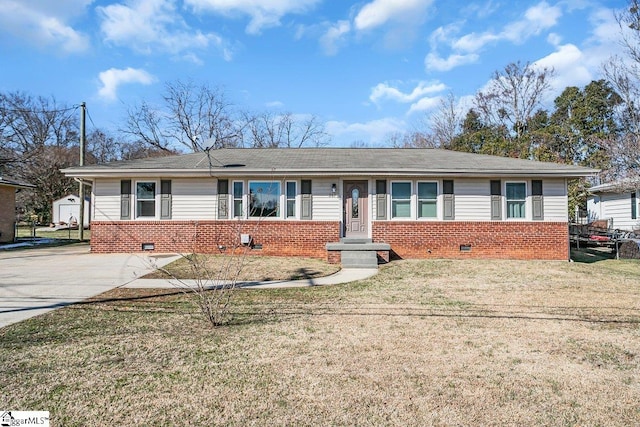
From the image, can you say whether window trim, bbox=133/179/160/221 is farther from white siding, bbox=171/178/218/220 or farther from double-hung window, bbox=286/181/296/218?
double-hung window, bbox=286/181/296/218

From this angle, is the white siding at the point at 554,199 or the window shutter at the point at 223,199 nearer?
the white siding at the point at 554,199

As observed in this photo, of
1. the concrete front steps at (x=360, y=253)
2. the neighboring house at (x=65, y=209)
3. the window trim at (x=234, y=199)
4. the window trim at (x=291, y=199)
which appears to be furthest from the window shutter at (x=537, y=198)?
the neighboring house at (x=65, y=209)

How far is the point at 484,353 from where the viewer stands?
3.81 meters

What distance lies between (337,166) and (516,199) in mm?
5837

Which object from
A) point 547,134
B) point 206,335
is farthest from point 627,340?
point 547,134

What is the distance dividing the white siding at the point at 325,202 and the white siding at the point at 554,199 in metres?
6.54

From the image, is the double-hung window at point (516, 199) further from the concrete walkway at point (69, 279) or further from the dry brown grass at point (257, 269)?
the dry brown grass at point (257, 269)

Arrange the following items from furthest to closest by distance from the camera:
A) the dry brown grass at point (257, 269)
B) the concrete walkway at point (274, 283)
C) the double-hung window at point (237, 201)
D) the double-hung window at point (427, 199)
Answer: the double-hung window at point (237, 201), the double-hung window at point (427, 199), the dry brown grass at point (257, 269), the concrete walkway at point (274, 283)

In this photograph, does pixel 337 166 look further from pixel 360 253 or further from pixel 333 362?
pixel 333 362

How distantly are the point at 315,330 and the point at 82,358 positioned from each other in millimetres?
2507

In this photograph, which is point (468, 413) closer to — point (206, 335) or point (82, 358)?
point (206, 335)

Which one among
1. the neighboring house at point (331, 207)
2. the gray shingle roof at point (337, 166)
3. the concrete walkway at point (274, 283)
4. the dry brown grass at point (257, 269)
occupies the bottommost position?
the concrete walkway at point (274, 283)

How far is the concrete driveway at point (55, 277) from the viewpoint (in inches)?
219

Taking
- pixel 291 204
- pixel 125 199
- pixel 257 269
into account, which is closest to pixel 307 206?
pixel 291 204
